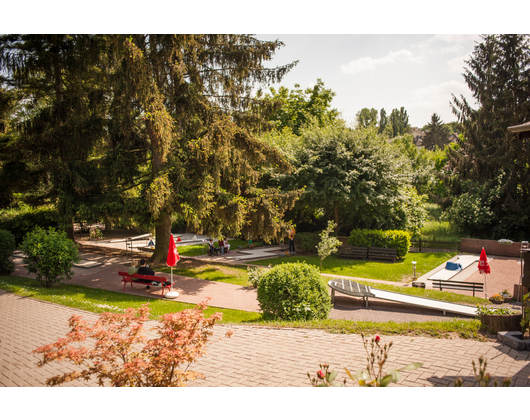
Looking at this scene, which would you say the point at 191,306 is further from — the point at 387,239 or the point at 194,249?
the point at 387,239

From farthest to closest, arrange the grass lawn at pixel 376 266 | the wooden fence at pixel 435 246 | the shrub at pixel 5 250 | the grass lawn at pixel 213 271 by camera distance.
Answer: the wooden fence at pixel 435 246, the grass lawn at pixel 376 266, the grass lawn at pixel 213 271, the shrub at pixel 5 250

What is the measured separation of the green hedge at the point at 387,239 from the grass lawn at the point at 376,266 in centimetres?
87

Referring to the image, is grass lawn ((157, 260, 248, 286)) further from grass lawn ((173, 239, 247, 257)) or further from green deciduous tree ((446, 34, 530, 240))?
green deciduous tree ((446, 34, 530, 240))

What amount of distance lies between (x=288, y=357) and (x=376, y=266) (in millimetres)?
14973

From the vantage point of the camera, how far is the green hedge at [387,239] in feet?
70.4

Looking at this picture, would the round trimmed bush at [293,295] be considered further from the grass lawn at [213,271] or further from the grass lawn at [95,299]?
the grass lawn at [213,271]

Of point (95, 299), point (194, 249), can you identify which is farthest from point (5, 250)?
point (194, 249)

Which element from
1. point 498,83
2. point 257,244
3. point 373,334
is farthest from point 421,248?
point 373,334

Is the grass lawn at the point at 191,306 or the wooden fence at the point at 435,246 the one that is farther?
the wooden fence at the point at 435,246

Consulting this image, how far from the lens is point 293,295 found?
9.02 meters

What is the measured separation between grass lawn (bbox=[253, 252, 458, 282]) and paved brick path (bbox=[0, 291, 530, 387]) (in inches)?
427

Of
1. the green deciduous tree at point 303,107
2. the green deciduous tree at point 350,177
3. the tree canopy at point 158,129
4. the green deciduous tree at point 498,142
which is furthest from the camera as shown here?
the green deciduous tree at point 303,107

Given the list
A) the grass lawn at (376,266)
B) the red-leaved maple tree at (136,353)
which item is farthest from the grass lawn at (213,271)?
the red-leaved maple tree at (136,353)
